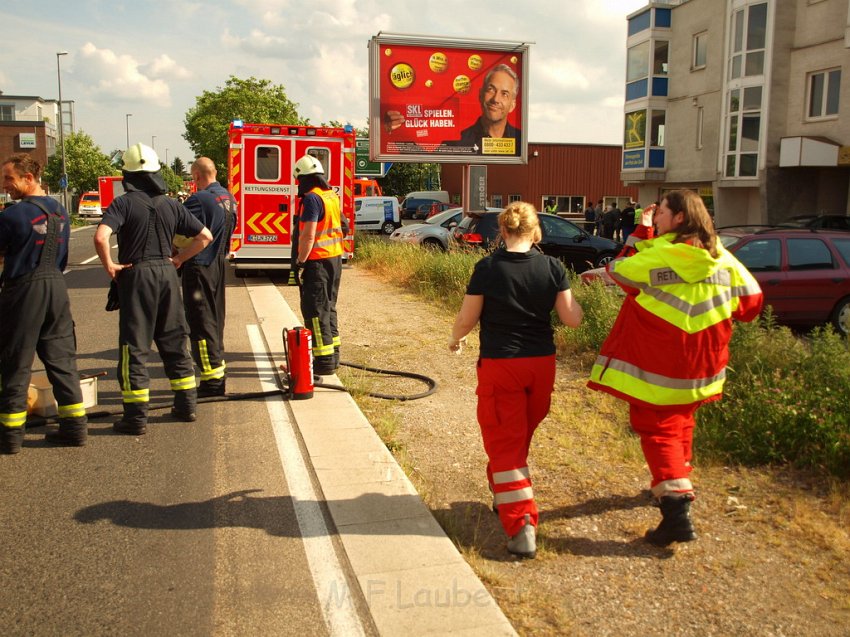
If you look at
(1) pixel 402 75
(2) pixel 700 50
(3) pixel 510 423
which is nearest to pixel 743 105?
(2) pixel 700 50

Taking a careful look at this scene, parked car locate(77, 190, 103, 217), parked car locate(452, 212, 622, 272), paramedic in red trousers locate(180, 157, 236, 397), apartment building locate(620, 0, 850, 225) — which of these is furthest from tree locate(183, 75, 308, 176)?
paramedic in red trousers locate(180, 157, 236, 397)

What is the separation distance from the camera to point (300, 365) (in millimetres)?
6828

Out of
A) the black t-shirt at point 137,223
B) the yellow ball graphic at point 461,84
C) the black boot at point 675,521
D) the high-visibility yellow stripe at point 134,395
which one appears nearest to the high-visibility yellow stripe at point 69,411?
the high-visibility yellow stripe at point 134,395

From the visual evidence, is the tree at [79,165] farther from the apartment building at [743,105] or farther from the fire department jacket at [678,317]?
the fire department jacket at [678,317]

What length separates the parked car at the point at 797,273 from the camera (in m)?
11.1

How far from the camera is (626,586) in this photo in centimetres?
374

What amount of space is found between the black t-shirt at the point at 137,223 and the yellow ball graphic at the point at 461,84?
1562 cm

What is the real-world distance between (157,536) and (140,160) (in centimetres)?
288

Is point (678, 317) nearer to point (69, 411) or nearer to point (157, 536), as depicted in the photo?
point (157, 536)

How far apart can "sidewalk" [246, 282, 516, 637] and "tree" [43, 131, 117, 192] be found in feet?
216

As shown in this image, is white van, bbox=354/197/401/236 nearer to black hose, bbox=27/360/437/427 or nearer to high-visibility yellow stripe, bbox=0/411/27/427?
black hose, bbox=27/360/437/427

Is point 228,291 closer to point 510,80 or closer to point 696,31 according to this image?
point 510,80

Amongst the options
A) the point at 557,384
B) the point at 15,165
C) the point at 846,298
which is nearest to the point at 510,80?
the point at 846,298

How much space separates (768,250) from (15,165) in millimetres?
9445
